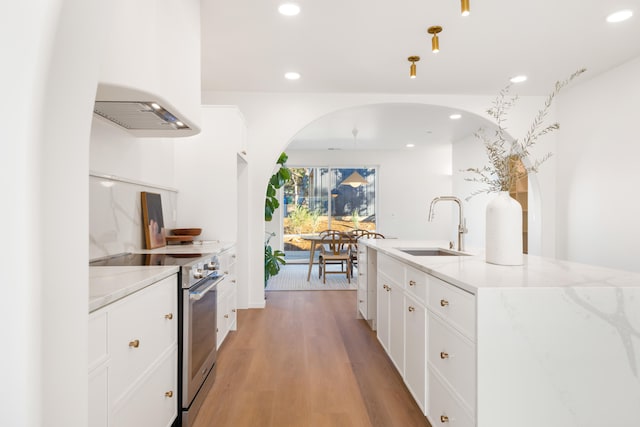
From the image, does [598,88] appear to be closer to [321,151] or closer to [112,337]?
[112,337]

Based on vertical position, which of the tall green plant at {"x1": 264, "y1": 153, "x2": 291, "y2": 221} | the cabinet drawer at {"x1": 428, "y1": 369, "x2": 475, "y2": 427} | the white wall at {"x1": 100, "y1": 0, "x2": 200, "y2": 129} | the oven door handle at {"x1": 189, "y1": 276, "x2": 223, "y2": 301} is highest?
the white wall at {"x1": 100, "y1": 0, "x2": 200, "y2": 129}

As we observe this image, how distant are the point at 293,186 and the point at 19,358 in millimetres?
8234

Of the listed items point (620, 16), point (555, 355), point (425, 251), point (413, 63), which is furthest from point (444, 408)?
point (620, 16)

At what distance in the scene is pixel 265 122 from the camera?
4.50 metres

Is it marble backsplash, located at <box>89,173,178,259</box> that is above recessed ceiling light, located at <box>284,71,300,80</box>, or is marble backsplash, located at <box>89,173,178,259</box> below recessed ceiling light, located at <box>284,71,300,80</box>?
below

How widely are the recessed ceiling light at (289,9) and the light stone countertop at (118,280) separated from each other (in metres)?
1.95

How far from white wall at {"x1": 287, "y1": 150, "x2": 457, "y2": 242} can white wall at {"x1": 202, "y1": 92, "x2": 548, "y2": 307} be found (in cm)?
407

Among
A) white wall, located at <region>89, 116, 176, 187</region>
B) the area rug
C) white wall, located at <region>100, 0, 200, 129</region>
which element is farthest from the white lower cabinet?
the area rug

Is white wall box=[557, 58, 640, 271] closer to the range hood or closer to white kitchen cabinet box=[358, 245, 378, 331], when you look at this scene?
white kitchen cabinet box=[358, 245, 378, 331]

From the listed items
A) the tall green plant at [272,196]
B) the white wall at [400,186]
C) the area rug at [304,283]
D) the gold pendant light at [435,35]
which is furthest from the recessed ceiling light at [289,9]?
the white wall at [400,186]

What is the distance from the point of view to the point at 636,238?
11.9 feet

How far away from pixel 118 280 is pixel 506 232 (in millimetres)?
1734

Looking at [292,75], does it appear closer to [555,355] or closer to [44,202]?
[555,355]

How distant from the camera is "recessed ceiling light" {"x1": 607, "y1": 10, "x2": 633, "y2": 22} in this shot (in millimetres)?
2750
